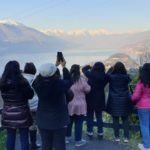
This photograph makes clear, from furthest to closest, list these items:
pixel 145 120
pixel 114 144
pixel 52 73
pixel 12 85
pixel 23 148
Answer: pixel 114 144, pixel 145 120, pixel 23 148, pixel 12 85, pixel 52 73

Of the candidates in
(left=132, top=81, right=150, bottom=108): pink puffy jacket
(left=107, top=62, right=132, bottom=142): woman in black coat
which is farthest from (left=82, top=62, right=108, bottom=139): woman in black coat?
(left=132, top=81, right=150, bottom=108): pink puffy jacket

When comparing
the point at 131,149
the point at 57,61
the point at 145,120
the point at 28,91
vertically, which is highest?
the point at 57,61

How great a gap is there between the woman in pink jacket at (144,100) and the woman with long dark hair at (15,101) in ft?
6.60

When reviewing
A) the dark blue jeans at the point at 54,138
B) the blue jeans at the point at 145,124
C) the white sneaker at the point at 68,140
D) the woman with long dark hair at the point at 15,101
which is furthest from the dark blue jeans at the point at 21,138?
the blue jeans at the point at 145,124

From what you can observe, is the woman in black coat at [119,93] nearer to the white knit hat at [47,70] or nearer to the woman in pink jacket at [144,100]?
the woman in pink jacket at [144,100]

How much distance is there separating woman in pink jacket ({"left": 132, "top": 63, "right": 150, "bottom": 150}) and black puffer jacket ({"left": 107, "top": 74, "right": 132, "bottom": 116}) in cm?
43

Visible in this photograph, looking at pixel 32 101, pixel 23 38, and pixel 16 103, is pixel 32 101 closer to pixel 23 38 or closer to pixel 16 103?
pixel 16 103

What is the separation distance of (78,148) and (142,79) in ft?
6.17

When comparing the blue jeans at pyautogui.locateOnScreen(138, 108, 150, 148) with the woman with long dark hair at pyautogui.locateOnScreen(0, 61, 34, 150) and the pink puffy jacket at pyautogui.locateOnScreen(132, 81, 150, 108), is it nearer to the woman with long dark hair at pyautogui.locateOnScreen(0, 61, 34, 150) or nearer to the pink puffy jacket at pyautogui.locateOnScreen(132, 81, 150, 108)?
the pink puffy jacket at pyautogui.locateOnScreen(132, 81, 150, 108)

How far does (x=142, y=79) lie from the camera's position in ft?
25.8

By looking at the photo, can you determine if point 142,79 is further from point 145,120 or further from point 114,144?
point 114,144

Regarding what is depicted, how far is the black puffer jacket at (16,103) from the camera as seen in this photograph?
701 centimetres

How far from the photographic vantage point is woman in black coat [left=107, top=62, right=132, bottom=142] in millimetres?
8422

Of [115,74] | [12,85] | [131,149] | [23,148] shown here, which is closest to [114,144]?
[131,149]
